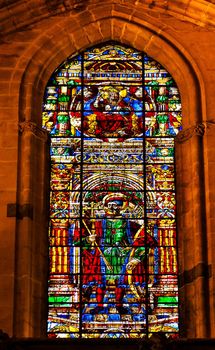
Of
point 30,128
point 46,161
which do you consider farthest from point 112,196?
Answer: point 30,128

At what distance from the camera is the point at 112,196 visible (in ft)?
95.5

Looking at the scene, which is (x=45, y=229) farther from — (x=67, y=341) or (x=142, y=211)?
(x=67, y=341)

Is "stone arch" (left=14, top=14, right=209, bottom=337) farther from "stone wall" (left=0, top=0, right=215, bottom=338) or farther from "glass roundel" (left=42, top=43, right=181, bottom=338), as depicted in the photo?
"glass roundel" (left=42, top=43, right=181, bottom=338)

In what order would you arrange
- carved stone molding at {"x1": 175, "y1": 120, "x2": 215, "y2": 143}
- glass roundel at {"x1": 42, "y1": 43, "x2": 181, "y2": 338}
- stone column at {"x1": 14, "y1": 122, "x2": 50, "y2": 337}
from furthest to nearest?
carved stone molding at {"x1": 175, "y1": 120, "x2": 215, "y2": 143}, glass roundel at {"x1": 42, "y1": 43, "x2": 181, "y2": 338}, stone column at {"x1": 14, "y1": 122, "x2": 50, "y2": 337}

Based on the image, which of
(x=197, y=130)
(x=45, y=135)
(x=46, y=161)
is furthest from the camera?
(x=45, y=135)

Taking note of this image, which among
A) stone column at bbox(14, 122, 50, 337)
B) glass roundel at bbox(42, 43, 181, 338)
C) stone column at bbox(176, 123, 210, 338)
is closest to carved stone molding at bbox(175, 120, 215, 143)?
stone column at bbox(176, 123, 210, 338)

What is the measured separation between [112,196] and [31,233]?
1.80m

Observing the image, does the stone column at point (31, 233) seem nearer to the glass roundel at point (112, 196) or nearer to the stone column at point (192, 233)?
the glass roundel at point (112, 196)

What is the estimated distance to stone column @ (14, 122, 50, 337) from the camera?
27.4 meters

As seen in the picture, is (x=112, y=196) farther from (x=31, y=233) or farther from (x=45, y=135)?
(x=31, y=233)

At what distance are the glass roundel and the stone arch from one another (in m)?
0.27

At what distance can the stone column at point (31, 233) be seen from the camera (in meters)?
27.4

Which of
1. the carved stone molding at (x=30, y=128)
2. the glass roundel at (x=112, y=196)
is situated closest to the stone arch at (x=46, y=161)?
the carved stone molding at (x=30, y=128)

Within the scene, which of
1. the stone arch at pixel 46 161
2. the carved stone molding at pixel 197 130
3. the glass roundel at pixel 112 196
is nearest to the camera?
the stone arch at pixel 46 161
